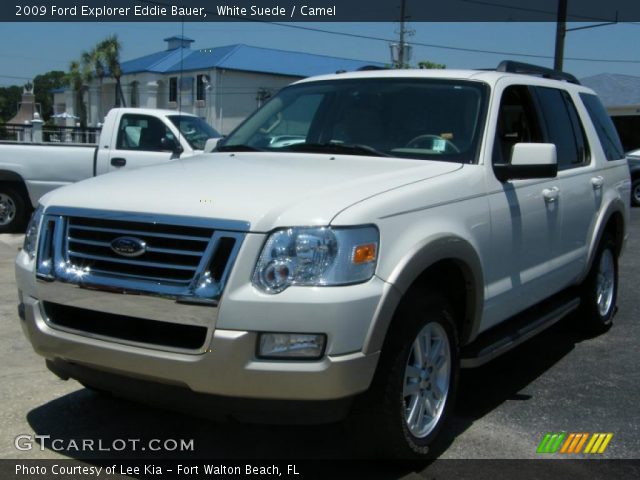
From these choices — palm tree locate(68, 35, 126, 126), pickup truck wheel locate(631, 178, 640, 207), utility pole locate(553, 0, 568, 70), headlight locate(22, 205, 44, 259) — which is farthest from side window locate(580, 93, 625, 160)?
palm tree locate(68, 35, 126, 126)

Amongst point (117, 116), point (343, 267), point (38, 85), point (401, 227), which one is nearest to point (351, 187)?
point (401, 227)

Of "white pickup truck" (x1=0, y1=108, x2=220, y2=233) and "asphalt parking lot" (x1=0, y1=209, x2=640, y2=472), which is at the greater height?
"white pickup truck" (x1=0, y1=108, x2=220, y2=233)

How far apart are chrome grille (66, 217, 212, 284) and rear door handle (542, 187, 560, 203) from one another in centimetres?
247

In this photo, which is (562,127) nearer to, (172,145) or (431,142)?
(431,142)

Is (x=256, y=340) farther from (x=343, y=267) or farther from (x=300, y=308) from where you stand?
(x=343, y=267)

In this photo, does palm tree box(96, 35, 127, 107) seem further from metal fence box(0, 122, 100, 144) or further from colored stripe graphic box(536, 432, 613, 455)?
colored stripe graphic box(536, 432, 613, 455)

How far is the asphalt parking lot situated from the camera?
388 centimetres

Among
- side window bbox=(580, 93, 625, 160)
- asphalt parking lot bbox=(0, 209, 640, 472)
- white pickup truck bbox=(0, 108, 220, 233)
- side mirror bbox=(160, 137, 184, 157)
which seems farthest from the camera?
white pickup truck bbox=(0, 108, 220, 233)

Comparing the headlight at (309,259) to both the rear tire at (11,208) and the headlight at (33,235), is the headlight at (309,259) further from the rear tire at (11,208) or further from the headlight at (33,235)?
the rear tire at (11,208)

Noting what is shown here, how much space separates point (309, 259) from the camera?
3.07 metres

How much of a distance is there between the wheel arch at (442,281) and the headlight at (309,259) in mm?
200

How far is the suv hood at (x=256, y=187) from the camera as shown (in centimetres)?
315

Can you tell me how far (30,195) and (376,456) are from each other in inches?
357

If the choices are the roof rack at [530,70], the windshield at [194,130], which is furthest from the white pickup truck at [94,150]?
the roof rack at [530,70]
